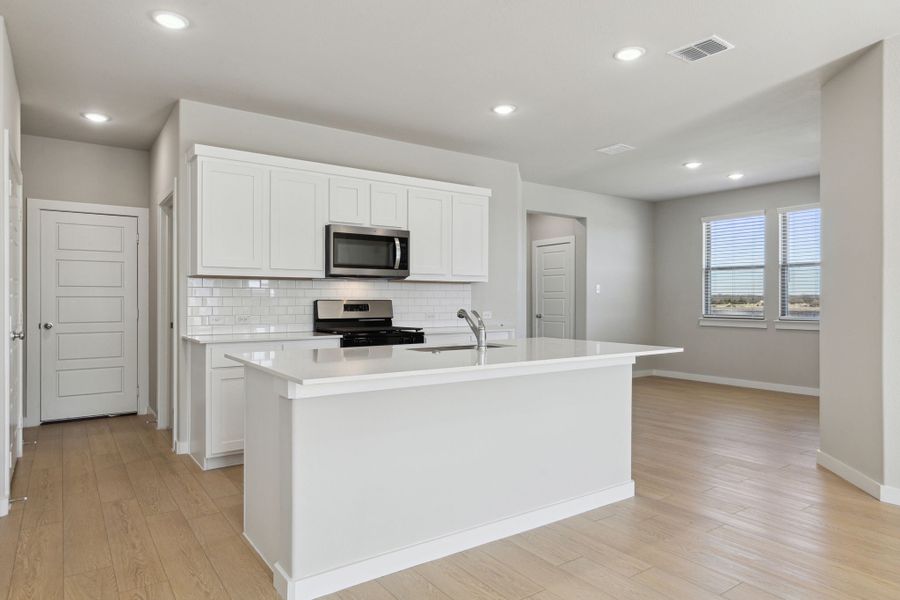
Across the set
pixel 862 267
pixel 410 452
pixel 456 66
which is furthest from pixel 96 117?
pixel 862 267

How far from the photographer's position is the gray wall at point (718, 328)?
708cm

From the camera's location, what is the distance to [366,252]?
469 cm

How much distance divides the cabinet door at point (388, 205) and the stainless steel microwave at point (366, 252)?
92 mm

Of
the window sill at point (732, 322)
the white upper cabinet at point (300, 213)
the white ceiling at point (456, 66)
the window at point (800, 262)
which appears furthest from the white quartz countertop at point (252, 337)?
the window at point (800, 262)

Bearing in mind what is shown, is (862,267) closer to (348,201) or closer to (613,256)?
(348,201)

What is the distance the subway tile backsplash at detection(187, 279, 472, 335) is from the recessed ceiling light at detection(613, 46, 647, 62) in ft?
8.84

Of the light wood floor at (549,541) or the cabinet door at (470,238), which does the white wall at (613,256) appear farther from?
the light wood floor at (549,541)

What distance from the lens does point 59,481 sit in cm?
356

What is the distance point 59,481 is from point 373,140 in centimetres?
347

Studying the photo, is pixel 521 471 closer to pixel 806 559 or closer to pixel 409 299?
pixel 806 559

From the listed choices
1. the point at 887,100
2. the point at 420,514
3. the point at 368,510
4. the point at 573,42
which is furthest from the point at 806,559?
the point at 573,42

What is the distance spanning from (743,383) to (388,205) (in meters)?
5.56

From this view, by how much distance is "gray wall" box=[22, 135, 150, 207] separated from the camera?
5.14m

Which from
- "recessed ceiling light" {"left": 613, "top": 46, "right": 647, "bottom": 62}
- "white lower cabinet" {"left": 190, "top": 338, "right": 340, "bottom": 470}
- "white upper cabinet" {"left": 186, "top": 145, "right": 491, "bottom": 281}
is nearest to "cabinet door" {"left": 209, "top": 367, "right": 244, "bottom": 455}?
"white lower cabinet" {"left": 190, "top": 338, "right": 340, "bottom": 470}
